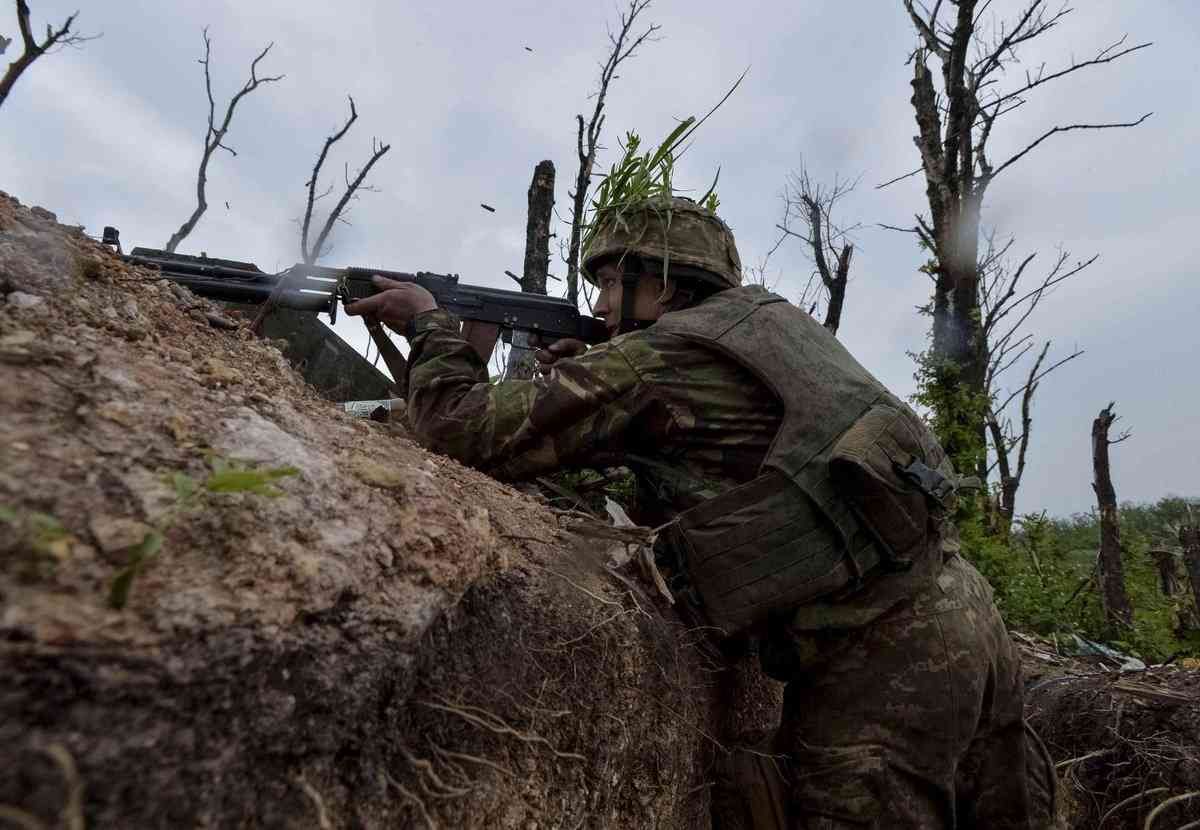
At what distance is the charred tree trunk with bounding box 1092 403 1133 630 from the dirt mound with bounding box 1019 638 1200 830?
3662mm

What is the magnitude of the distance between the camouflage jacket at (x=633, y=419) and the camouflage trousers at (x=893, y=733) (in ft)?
2.15

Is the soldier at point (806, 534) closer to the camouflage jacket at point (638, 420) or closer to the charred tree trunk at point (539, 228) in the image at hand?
the camouflage jacket at point (638, 420)

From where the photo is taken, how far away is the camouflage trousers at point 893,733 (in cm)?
257

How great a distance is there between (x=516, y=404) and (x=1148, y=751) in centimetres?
352

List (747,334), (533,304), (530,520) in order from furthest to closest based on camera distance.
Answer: (533,304) < (747,334) < (530,520)

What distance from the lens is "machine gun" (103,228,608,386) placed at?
3.39 meters

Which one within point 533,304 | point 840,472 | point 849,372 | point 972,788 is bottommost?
point 972,788

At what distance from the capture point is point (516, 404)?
2.89 meters

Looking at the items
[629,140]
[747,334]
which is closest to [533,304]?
[629,140]

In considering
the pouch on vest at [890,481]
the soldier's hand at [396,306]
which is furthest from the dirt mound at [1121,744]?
the soldier's hand at [396,306]

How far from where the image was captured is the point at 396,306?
3.45 meters

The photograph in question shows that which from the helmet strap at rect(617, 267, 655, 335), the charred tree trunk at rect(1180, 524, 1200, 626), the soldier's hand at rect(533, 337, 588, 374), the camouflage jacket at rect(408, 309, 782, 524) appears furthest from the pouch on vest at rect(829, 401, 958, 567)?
the charred tree trunk at rect(1180, 524, 1200, 626)

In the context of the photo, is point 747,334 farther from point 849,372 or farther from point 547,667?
point 547,667

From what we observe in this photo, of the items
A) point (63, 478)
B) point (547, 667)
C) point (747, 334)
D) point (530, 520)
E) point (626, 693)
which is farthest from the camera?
point (747, 334)
